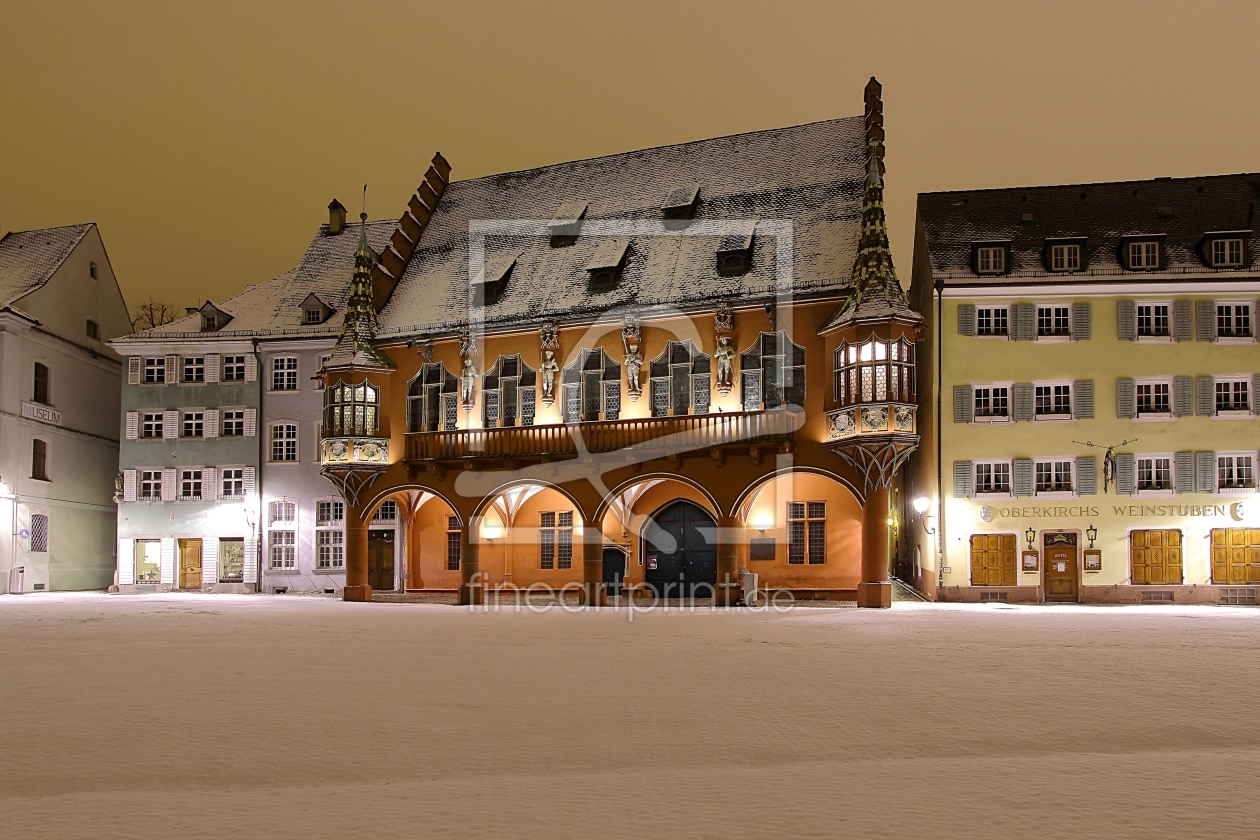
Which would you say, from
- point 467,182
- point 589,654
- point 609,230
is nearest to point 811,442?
point 609,230

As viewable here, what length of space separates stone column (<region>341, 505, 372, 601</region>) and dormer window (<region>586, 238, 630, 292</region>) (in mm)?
11128

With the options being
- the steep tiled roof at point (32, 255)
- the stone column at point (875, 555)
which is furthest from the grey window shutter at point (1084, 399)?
the steep tiled roof at point (32, 255)

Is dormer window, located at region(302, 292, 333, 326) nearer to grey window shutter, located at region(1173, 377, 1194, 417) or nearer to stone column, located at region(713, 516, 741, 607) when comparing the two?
stone column, located at region(713, 516, 741, 607)

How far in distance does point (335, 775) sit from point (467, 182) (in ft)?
130

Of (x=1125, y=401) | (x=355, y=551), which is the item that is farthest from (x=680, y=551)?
(x=1125, y=401)

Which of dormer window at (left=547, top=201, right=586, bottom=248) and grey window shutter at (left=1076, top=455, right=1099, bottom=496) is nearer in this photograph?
grey window shutter at (left=1076, top=455, right=1099, bottom=496)

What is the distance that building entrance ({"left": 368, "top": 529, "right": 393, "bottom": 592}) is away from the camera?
42188mm

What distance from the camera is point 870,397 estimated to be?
1275 inches

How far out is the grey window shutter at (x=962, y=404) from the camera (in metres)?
36.1

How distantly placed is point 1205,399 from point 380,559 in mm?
27890

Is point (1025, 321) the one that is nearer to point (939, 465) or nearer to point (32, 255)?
point (939, 465)

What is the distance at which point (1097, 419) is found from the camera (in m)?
35.6

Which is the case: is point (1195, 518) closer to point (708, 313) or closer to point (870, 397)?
point (870, 397)

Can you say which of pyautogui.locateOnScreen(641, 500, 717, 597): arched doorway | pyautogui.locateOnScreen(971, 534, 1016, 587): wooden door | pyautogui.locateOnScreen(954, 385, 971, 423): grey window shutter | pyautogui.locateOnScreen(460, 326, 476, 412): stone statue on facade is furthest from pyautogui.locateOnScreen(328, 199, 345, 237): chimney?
pyautogui.locateOnScreen(971, 534, 1016, 587): wooden door
